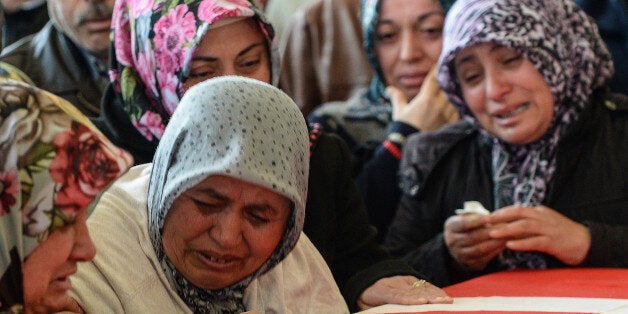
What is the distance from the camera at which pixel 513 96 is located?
326 cm

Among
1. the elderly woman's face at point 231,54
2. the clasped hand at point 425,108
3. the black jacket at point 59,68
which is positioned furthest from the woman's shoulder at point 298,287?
the clasped hand at point 425,108

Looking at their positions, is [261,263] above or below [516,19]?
below

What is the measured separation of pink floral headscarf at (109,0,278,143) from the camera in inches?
110

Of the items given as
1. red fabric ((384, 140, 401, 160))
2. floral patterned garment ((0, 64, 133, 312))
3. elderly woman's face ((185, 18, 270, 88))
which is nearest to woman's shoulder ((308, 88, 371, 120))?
red fabric ((384, 140, 401, 160))

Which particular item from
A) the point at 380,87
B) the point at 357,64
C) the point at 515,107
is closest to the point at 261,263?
the point at 515,107

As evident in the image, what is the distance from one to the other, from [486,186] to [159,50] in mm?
1083

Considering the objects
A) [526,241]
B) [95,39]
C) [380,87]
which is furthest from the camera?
[380,87]

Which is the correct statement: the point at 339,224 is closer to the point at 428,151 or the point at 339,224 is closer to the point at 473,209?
the point at 473,209

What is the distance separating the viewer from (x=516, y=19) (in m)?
3.28

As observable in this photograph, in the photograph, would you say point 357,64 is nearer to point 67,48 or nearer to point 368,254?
point 67,48

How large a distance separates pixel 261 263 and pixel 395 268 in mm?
524

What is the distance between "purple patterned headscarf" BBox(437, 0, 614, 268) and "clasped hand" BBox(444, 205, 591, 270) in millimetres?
222

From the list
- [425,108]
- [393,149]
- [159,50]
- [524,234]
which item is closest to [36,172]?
[159,50]

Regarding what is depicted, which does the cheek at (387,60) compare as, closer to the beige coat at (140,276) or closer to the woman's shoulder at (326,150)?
the woman's shoulder at (326,150)
